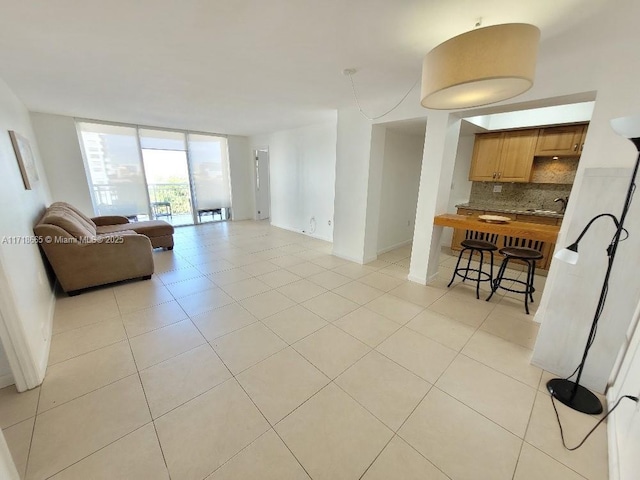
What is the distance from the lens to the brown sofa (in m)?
2.64

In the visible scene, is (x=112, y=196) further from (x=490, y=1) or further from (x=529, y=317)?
(x=529, y=317)

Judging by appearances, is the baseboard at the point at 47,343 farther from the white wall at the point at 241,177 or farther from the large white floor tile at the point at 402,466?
the white wall at the point at 241,177

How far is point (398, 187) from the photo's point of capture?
14.9ft

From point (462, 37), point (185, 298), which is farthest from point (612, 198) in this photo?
point (185, 298)

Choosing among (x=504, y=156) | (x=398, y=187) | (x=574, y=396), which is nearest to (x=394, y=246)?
(x=398, y=187)

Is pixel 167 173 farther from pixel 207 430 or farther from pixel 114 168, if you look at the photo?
pixel 207 430

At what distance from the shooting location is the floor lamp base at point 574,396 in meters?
1.55

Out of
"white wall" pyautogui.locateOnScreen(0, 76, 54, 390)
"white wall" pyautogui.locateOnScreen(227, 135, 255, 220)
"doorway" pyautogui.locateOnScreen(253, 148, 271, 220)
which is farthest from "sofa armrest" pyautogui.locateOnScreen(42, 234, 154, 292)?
"doorway" pyautogui.locateOnScreen(253, 148, 271, 220)

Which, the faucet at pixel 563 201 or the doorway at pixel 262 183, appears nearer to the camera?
the faucet at pixel 563 201

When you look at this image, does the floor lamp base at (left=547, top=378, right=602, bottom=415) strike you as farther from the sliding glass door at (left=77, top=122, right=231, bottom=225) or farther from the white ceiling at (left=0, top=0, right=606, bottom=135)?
A: the sliding glass door at (left=77, top=122, right=231, bottom=225)

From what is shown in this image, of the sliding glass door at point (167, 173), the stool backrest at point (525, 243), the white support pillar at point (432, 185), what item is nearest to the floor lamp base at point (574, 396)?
the white support pillar at point (432, 185)

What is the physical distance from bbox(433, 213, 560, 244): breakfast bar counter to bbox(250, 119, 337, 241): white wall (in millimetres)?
2613

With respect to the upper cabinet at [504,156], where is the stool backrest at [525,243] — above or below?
below

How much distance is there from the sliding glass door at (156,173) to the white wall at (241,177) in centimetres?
18
